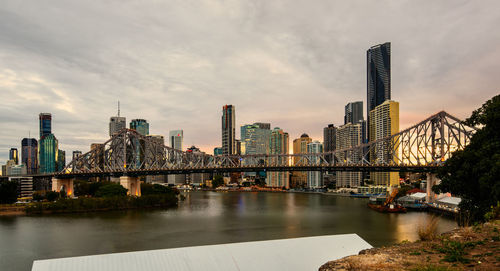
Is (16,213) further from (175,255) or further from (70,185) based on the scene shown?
(175,255)

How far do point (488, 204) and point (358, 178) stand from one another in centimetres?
11536

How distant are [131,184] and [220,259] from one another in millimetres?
60247

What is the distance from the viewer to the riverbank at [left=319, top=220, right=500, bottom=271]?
23.2 ft

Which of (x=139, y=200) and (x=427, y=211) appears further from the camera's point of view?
(x=139, y=200)

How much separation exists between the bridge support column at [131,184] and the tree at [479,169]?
59.4 meters

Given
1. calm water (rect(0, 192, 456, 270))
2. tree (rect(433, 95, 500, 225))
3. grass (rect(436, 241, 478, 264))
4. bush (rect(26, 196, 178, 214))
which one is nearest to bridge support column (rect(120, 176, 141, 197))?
bush (rect(26, 196, 178, 214))

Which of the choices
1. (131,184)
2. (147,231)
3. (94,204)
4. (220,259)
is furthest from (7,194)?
(220,259)

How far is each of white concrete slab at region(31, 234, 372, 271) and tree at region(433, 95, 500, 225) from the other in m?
7.35

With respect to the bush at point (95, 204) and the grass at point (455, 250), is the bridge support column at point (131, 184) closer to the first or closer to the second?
the bush at point (95, 204)

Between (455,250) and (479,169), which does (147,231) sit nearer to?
(479,169)

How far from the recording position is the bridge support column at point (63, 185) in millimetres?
71963

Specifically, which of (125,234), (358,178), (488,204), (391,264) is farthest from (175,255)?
(358,178)

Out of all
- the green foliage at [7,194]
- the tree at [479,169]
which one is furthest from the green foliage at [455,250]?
the green foliage at [7,194]

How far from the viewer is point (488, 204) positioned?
661 inches
